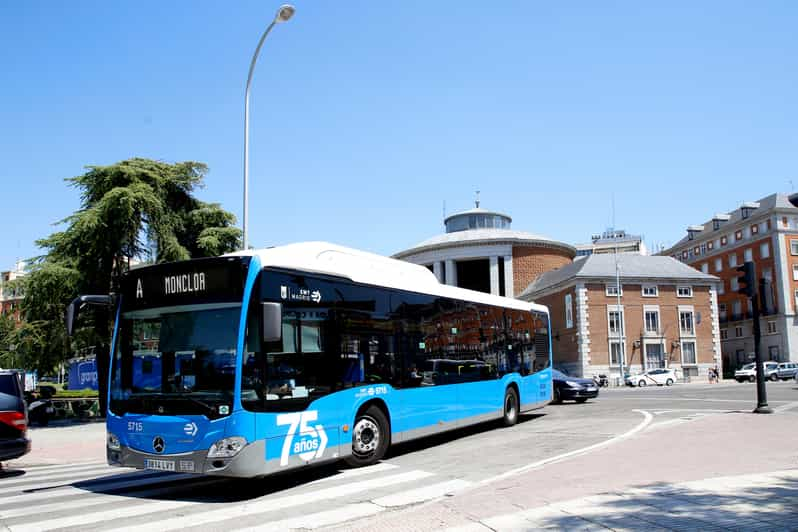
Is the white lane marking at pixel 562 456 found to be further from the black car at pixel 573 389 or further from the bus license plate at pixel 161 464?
the black car at pixel 573 389

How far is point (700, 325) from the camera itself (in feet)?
207

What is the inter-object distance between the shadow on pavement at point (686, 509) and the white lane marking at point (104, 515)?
4402 mm

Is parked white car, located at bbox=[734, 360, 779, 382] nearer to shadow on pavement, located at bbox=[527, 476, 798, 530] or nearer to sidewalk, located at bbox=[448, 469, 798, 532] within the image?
sidewalk, located at bbox=[448, 469, 798, 532]

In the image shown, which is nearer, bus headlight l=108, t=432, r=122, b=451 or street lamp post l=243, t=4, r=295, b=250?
bus headlight l=108, t=432, r=122, b=451

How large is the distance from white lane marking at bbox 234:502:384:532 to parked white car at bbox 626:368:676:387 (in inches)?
1903

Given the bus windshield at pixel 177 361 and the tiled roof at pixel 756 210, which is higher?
the tiled roof at pixel 756 210

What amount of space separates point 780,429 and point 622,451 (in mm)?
4609

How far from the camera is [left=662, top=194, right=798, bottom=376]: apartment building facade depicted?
71062 millimetres

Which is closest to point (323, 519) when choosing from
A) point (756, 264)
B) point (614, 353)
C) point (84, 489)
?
point (84, 489)

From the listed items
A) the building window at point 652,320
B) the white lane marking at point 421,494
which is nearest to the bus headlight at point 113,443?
the white lane marking at point 421,494

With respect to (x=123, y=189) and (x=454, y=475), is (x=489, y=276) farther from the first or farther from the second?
(x=454, y=475)

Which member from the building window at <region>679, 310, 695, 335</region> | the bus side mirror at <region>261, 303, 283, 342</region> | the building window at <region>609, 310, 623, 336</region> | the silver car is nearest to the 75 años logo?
the bus side mirror at <region>261, 303, 283, 342</region>

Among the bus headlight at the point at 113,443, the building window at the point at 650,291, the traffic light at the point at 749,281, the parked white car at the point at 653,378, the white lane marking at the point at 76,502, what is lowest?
the parked white car at the point at 653,378

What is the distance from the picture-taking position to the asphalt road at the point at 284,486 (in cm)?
748
